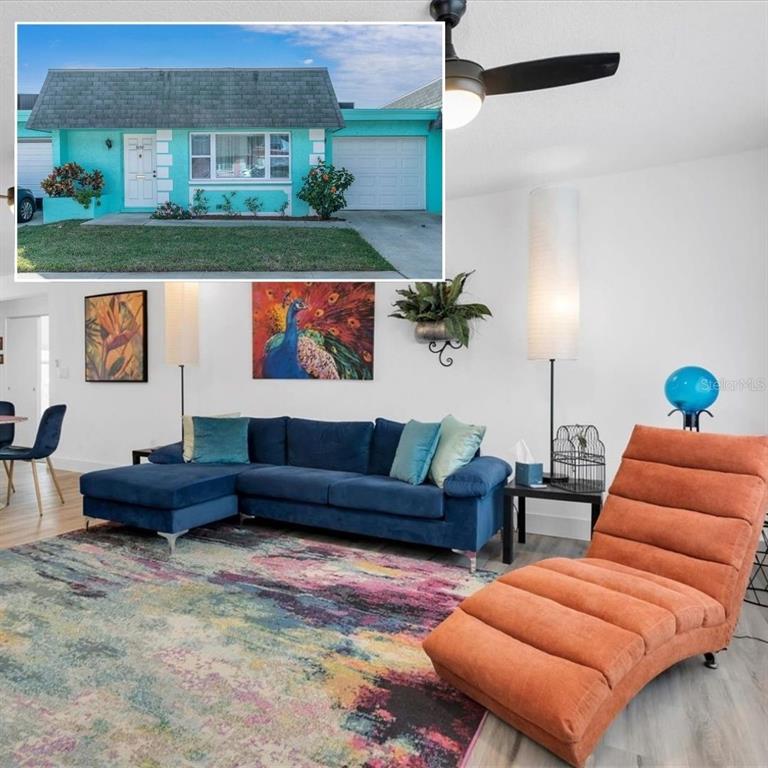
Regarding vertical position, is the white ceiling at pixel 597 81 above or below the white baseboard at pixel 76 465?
above

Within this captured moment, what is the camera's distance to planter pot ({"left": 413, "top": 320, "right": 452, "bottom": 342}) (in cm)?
431

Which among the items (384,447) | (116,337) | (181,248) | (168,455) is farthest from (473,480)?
(116,337)

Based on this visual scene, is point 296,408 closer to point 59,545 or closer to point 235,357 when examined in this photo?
point 235,357

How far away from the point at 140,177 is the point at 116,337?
5.80 m

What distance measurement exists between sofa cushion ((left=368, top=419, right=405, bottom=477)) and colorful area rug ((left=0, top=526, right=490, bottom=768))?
75cm

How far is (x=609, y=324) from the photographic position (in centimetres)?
403

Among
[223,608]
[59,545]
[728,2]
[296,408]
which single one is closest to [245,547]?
[223,608]

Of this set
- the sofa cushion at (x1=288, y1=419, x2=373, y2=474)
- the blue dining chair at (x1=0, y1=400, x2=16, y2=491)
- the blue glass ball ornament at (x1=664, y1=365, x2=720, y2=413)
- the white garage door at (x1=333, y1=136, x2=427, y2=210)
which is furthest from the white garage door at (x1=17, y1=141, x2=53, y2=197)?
the blue dining chair at (x1=0, y1=400, x2=16, y2=491)

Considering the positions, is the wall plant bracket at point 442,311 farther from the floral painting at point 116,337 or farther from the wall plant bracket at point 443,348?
the floral painting at point 116,337

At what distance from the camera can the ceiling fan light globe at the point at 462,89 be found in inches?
63.3

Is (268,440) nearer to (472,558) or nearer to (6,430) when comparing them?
(472,558)

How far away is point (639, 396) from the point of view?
3926 millimetres

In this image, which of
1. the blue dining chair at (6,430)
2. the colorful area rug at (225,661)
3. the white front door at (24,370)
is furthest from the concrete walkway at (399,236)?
the white front door at (24,370)

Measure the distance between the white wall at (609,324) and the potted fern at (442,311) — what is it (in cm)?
17
